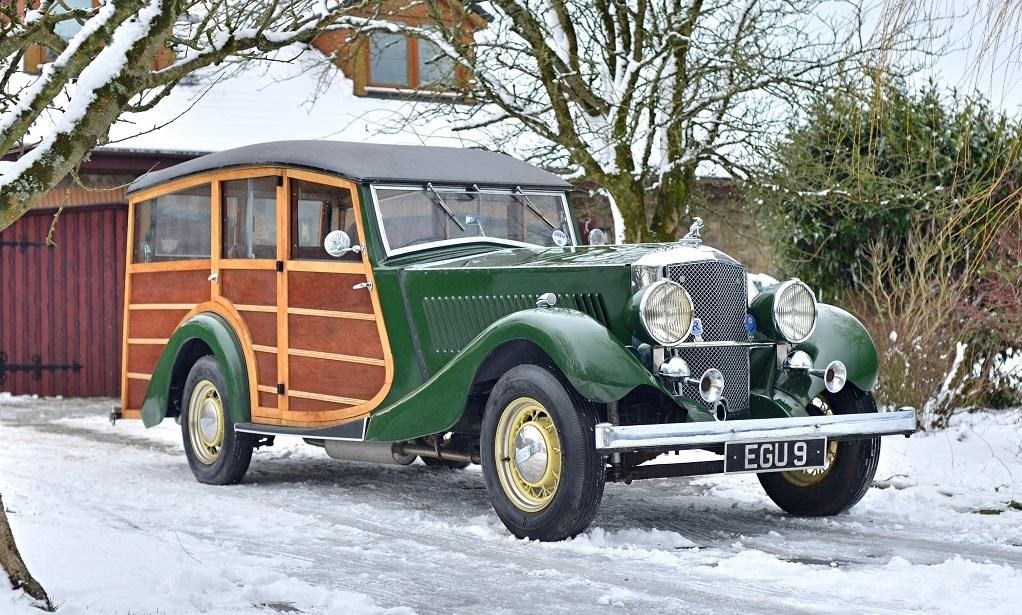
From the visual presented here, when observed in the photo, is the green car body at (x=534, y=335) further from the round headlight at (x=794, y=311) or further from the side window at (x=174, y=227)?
the side window at (x=174, y=227)

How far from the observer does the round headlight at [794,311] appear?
654cm

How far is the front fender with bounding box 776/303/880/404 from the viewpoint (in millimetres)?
6562

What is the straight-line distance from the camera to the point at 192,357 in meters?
8.53

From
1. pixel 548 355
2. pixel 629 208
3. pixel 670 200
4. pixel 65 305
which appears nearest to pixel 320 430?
pixel 548 355

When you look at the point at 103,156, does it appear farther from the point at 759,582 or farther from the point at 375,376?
the point at 759,582

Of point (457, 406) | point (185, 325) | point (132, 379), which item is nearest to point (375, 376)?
point (457, 406)

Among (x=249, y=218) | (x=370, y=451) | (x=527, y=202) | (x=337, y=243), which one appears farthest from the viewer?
(x=249, y=218)

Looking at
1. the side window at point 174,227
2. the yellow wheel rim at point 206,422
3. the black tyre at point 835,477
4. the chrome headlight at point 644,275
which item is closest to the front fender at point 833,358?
the black tyre at point 835,477

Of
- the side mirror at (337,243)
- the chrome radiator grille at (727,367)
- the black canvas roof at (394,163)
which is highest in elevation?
the black canvas roof at (394,163)

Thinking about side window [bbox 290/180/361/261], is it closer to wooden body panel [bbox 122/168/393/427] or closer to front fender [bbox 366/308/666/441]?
wooden body panel [bbox 122/168/393/427]

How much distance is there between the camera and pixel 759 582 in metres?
5.05

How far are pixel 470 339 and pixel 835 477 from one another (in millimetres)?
2011

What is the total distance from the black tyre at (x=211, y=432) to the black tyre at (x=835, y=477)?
3185 mm

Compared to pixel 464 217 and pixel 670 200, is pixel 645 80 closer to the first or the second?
pixel 670 200
